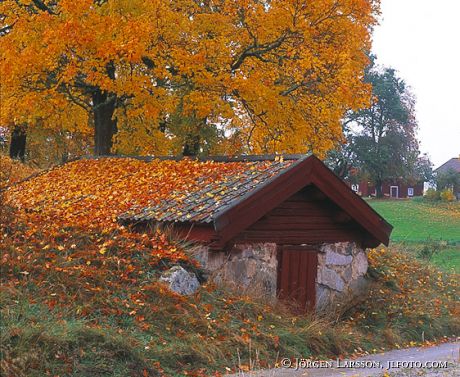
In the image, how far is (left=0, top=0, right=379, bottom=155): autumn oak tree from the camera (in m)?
17.3

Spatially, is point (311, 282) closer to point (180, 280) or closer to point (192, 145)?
point (180, 280)

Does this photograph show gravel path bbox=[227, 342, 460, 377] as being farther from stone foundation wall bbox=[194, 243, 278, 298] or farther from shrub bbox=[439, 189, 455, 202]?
shrub bbox=[439, 189, 455, 202]

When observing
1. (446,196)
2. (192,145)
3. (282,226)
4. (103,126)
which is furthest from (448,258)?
(446,196)

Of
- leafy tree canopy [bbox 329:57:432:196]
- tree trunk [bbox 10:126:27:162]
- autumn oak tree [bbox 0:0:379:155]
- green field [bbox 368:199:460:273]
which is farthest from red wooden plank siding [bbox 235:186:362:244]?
leafy tree canopy [bbox 329:57:432:196]

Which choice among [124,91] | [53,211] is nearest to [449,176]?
[124,91]

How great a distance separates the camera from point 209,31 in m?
19.8

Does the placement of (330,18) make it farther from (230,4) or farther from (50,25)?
(50,25)

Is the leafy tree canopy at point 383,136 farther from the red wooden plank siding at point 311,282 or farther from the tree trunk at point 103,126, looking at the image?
the red wooden plank siding at point 311,282

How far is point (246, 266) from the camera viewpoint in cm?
1168

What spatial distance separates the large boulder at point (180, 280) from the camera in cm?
1003

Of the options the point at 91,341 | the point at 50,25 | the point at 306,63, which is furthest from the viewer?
the point at 306,63

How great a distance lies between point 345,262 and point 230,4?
951 centimetres

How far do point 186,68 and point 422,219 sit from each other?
3051 centimetres

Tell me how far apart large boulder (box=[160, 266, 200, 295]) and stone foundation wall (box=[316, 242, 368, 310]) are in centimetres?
316
